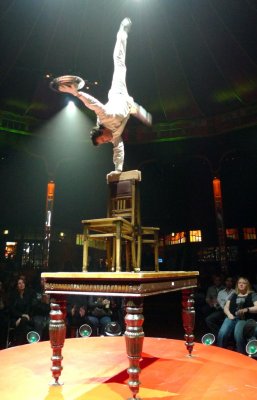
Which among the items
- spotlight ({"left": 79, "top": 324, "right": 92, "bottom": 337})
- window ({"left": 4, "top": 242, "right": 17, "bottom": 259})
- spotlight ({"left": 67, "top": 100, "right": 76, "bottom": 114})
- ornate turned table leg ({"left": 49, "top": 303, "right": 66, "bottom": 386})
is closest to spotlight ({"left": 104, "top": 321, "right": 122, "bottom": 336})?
spotlight ({"left": 79, "top": 324, "right": 92, "bottom": 337})

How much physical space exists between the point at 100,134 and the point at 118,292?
68.9 inches

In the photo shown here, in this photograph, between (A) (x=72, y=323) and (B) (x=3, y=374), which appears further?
(A) (x=72, y=323)

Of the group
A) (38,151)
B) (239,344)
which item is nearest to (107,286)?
(239,344)

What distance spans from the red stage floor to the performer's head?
1.94 meters

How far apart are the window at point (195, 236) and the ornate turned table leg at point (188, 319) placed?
22.0 feet

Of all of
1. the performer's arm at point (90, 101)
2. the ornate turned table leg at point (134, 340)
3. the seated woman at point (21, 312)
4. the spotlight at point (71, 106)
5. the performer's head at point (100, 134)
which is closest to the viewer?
the ornate turned table leg at point (134, 340)

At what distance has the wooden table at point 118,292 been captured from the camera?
1.57 meters

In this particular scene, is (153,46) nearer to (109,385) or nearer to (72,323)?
(72,323)

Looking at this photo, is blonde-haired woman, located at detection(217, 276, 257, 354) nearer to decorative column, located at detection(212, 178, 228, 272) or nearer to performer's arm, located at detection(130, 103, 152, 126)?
performer's arm, located at detection(130, 103, 152, 126)

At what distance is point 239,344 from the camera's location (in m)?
3.56

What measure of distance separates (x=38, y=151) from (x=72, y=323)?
5.29m

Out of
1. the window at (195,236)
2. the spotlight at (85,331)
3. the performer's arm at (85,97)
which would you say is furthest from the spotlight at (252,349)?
the window at (195,236)

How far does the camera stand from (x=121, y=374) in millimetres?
2145

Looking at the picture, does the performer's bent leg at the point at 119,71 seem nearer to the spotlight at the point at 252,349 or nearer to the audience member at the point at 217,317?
the spotlight at the point at 252,349
